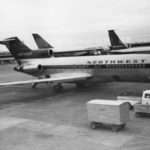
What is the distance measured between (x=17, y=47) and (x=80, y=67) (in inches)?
338

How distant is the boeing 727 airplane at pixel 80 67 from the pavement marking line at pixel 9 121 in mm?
6313

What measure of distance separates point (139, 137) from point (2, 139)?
639 centimetres

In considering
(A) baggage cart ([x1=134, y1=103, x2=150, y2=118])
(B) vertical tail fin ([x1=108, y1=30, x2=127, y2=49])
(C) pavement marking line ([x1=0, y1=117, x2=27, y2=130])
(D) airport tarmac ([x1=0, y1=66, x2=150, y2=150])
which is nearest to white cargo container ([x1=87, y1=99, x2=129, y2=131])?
(D) airport tarmac ([x1=0, y1=66, x2=150, y2=150])

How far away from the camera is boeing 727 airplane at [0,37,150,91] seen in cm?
2151

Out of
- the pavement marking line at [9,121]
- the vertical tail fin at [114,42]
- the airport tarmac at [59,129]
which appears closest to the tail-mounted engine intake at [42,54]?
the airport tarmac at [59,129]

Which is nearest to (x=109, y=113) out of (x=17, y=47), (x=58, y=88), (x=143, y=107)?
(x=143, y=107)

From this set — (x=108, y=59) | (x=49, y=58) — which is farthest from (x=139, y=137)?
(x=49, y=58)

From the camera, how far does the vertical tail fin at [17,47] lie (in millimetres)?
28938

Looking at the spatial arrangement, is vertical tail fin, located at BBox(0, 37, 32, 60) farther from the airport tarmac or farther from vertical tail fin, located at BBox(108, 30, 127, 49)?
vertical tail fin, located at BBox(108, 30, 127, 49)

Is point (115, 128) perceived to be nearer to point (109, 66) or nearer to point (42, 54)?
point (109, 66)

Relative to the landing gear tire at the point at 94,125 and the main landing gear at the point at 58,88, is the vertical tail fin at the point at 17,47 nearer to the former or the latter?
Result: the main landing gear at the point at 58,88

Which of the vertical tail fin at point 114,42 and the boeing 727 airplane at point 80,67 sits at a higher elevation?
the vertical tail fin at point 114,42

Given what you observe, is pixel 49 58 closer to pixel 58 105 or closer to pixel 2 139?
pixel 58 105

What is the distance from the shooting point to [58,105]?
19.6 m
